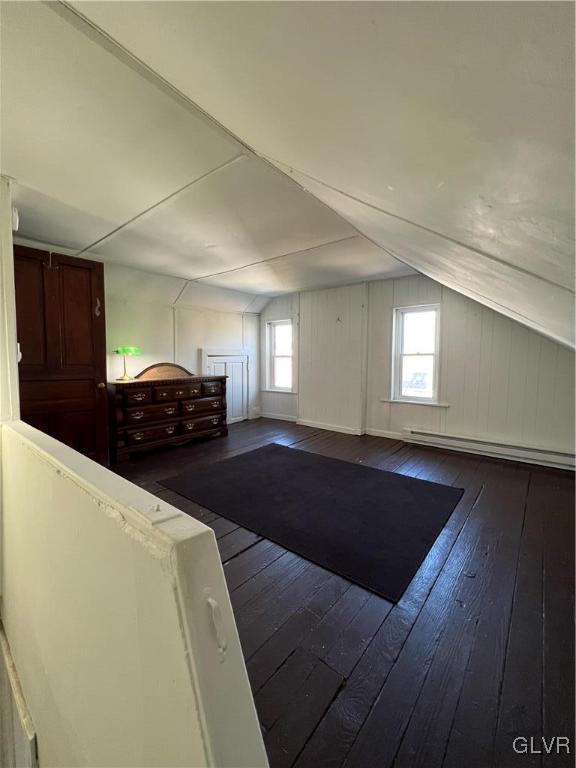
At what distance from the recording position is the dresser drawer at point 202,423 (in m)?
4.13

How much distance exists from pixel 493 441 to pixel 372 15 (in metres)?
3.97

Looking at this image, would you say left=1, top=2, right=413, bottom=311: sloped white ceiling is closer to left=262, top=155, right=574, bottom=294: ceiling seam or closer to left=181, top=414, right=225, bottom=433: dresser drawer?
left=262, top=155, right=574, bottom=294: ceiling seam

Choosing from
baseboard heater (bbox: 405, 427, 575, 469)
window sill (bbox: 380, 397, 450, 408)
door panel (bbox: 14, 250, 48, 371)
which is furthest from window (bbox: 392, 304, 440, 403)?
door panel (bbox: 14, 250, 48, 371)

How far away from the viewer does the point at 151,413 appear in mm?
3750

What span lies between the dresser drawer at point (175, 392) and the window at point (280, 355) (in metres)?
1.77

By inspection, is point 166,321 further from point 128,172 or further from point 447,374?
point 447,374

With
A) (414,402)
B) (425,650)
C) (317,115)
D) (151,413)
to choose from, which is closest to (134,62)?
(317,115)

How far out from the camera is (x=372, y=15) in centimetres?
44

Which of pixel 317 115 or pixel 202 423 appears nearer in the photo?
pixel 317 115

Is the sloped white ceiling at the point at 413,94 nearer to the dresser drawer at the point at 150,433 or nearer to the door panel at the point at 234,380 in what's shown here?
the dresser drawer at the point at 150,433

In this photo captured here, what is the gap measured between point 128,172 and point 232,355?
12.0 feet

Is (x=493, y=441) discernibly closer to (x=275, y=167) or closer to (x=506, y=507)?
(x=506, y=507)

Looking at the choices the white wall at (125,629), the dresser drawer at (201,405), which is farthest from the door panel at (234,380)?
the white wall at (125,629)

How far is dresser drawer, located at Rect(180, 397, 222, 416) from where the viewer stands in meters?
4.14
